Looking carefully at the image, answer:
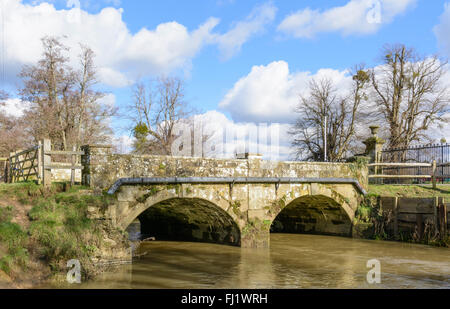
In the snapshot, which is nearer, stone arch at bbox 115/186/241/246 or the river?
the river

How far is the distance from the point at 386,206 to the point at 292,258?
4.95 meters

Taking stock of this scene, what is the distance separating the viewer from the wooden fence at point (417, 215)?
1288cm

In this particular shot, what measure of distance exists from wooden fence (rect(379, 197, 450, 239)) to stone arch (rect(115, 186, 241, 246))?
18.5 feet

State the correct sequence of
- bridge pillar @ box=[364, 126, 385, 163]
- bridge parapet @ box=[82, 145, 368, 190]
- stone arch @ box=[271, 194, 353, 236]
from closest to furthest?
bridge parapet @ box=[82, 145, 368, 190] → stone arch @ box=[271, 194, 353, 236] → bridge pillar @ box=[364, 126, 385, 163]

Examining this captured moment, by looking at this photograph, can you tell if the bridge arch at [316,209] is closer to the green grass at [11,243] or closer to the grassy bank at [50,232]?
the grassy bank at [50,232]

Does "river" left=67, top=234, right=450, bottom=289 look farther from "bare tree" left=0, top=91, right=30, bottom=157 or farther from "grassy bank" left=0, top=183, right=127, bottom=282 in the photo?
"bare tree" left=0, top=91, right=30, bottom=157

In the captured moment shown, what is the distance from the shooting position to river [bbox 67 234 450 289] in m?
8.37

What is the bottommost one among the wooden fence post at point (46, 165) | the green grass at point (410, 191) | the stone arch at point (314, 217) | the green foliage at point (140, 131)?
the stone arch at point (314, 217)

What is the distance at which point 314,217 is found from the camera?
1642cm

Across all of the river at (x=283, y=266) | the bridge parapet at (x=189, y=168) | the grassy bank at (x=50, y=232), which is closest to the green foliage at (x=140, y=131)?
the river at (x=283, y=266)

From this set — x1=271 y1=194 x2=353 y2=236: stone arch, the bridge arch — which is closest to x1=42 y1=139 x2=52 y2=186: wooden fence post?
the bridge arch
